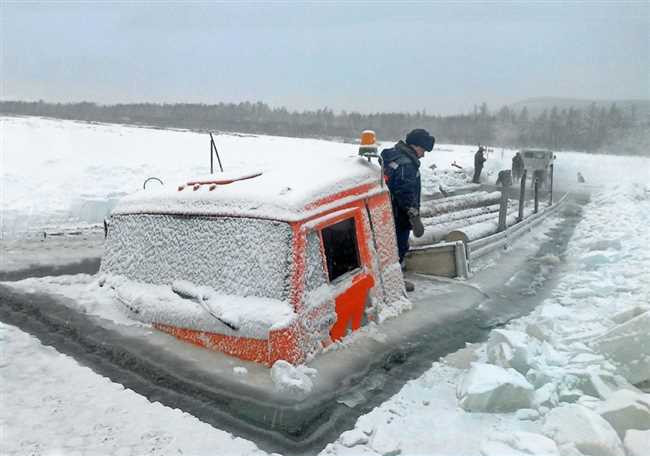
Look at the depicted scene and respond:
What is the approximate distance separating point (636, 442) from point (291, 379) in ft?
7.60

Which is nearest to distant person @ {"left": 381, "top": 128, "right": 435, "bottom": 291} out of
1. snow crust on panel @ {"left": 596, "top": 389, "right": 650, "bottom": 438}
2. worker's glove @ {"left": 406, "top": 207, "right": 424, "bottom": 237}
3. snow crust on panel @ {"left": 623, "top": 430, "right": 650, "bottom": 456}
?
worker's glove @ {"left": 406, "top": 207, "right": 424, "bottom": 237}

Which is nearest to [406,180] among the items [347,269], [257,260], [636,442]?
[347,269]

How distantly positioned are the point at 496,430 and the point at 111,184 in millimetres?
16501

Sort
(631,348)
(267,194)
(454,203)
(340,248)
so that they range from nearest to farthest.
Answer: (267,194) → (631,348) → (340,248) → (454,203)

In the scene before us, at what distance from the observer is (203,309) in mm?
4434

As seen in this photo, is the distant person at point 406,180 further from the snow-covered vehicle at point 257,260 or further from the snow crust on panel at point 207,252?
the snow crust on panel at point 207,252

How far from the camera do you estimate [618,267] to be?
27.3 ft

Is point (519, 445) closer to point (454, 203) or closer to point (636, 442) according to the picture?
point (636, 442)

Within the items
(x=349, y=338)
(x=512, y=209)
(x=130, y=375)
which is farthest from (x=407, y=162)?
(x=512, y=209)

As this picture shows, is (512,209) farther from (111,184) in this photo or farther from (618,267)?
(111,184)

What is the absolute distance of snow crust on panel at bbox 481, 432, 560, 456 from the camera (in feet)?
10.9

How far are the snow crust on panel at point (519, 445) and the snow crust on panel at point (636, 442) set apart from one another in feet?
1.59

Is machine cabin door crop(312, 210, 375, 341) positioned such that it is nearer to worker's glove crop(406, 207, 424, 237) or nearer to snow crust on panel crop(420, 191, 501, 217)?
worker's glove crop(406, 207, 424, 237)

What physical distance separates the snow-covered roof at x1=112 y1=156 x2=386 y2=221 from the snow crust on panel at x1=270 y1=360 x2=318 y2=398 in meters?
1.15
